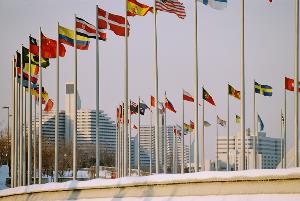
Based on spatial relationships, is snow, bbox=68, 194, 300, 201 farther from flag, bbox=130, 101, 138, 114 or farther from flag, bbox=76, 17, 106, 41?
flag, bbox=130, 101, 138, 114

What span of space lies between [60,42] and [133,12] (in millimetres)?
5813

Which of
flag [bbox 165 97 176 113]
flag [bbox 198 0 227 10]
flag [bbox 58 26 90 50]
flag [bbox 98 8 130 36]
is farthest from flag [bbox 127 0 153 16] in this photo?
flag [bbox 165 97 176 113]

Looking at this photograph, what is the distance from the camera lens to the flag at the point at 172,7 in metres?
35.5

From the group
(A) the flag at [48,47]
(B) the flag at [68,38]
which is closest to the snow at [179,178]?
(B) the flag at [68,38]

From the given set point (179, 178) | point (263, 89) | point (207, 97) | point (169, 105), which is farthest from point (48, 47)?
point (179, 178)

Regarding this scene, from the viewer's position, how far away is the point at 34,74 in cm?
4938

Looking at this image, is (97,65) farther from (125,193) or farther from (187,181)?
(187,181)

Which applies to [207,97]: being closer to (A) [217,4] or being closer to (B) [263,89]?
(B) [263,89]

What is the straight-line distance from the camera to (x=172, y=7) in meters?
36.0

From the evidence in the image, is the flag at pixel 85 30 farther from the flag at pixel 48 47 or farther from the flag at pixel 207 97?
the flag at pixel 207 97

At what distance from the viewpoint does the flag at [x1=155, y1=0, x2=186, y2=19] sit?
35.5 meters

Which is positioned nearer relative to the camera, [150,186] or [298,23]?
[150,186]

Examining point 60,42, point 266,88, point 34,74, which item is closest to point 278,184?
point 60,42

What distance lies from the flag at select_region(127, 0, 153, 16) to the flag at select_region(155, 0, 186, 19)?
6.53 feet
